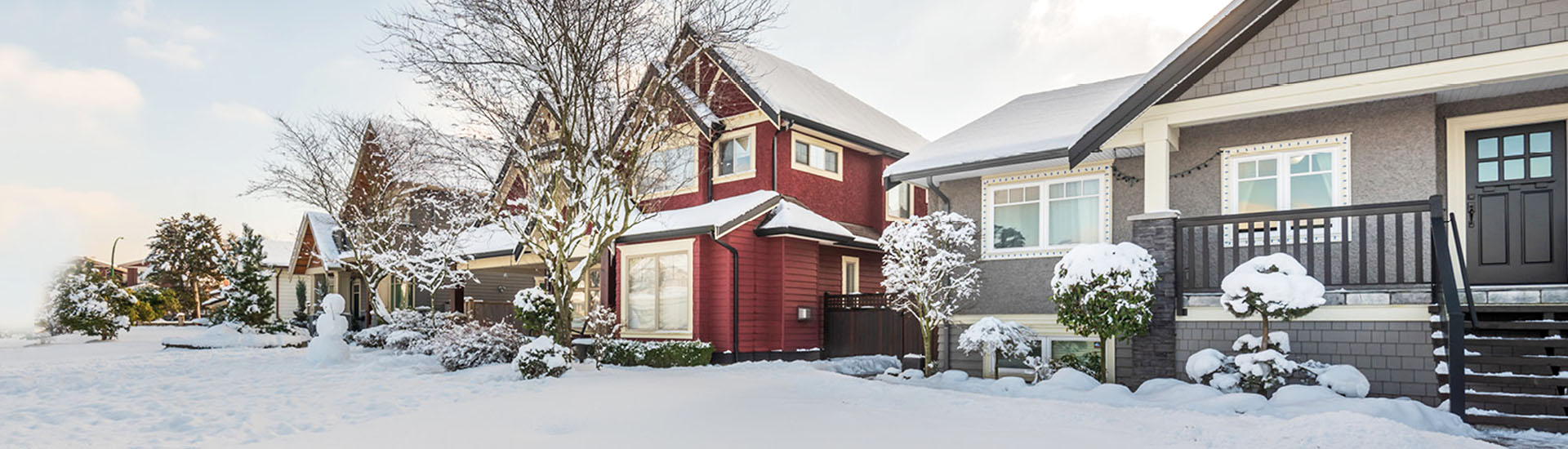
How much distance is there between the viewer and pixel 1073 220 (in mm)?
12125

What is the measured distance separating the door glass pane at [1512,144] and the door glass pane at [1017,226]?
5204mm

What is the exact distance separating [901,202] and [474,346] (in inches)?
400

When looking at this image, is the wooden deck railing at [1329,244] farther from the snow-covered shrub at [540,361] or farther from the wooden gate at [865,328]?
the snow-covered shrub at [540,361]

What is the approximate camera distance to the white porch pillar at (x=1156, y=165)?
10.3 metres

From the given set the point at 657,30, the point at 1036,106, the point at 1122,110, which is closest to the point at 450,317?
the point at 657,30

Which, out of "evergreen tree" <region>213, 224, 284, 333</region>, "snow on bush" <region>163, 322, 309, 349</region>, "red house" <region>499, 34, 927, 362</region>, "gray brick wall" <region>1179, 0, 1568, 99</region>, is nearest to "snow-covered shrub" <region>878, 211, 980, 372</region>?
"red house" <region>499, 34, 927, 362</region>

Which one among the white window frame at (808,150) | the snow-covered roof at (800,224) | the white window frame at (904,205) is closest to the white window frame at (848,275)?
the snow-covered roof at (800,224)

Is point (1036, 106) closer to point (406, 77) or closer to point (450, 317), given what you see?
point (406, 77)

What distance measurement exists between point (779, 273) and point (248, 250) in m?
21.3

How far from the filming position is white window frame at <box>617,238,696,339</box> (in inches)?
633

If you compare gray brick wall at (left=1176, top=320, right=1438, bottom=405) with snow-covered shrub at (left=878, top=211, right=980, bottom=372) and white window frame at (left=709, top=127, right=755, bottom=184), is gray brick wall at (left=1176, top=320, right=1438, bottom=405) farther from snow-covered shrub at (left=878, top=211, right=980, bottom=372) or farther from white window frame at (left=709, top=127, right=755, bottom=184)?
white window frame at (left=709, top=127, right=755, bottom=184)

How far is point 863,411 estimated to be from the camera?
336 inches

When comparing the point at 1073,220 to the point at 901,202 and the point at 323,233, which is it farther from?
the point at 323,233

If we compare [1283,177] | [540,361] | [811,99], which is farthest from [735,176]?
[1283,177]
